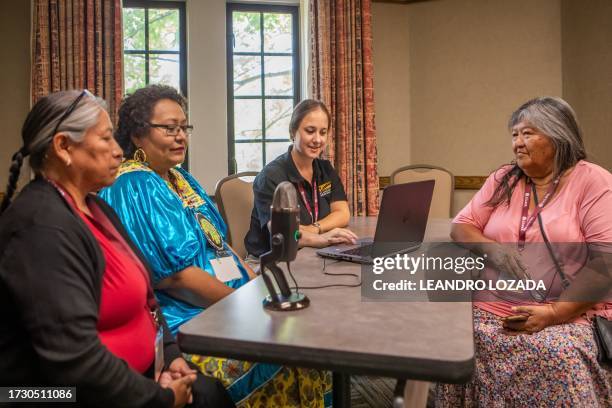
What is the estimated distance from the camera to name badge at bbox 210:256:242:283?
185 cm

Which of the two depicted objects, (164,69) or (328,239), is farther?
(164,69)

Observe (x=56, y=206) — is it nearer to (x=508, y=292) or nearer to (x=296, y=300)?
(x=296, y=300)

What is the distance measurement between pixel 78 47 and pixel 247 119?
54.8 inches

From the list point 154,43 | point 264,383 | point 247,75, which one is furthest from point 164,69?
point 264,383

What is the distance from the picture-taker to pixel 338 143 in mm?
4320

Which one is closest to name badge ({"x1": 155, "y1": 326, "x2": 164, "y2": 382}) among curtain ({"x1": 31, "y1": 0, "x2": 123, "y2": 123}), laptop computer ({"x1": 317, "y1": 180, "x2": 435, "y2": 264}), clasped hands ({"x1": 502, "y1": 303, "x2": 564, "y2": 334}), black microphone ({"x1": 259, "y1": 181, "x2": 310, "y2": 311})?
black microphone ({"x1": 259, "y1": 181, "x2": 310, "y2": 311})

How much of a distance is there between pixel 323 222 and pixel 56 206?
1471 millimetres

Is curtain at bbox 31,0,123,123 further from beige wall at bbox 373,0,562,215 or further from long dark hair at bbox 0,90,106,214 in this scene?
long dark hair at bbox 0,90,106,214

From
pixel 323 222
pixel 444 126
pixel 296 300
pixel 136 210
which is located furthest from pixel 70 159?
pixel 444 126

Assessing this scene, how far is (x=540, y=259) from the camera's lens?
1876mm

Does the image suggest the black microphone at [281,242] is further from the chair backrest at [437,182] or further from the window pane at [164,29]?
the window pane at [164,29]

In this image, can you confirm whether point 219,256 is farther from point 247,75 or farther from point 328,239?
point 247,75

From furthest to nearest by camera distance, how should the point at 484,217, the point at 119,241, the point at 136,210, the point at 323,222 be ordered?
the point at 323,222
the point at 484,217
the point at 136,210
the point at 119,241

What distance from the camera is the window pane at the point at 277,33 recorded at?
14.8 ft
